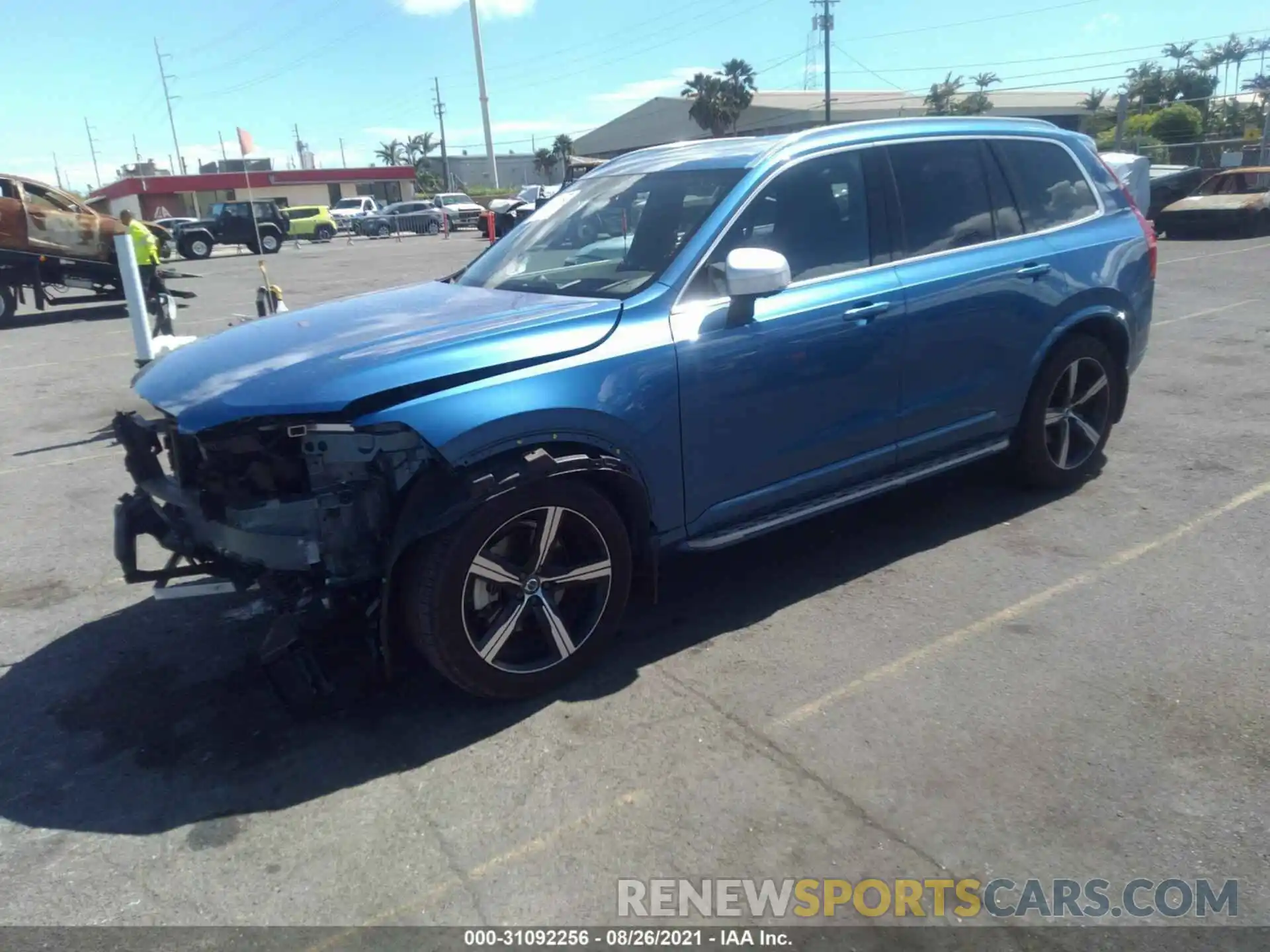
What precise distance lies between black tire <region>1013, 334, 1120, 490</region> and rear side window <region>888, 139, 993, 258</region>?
846 mm

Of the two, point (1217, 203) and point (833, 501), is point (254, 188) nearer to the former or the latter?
point (1217, 203)

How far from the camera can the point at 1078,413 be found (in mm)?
5297

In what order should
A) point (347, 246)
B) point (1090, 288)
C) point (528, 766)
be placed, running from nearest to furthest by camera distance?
point (528, 766)
point (1090, 288)
point (347, 246)

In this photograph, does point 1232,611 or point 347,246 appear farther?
point 347,246

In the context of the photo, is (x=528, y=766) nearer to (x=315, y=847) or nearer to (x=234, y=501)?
(x=315, y=847)

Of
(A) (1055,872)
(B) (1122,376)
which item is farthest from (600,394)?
(B) (1122,376)

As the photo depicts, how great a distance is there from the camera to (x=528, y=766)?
10.3ft

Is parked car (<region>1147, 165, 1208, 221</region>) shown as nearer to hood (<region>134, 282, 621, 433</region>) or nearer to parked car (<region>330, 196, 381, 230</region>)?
hood (<region>134, 282, 621, 433</region>)

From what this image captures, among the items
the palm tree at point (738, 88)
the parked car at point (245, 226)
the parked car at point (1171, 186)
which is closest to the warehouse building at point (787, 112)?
the palm tree at point (738, 88)

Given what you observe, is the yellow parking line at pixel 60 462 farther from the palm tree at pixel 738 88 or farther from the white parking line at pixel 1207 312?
the palm tree at pixel 738 88

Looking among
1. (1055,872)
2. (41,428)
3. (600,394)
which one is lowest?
(1055,872)

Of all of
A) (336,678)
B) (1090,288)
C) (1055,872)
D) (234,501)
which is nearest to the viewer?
(1055,872)

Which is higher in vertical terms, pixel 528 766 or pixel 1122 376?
pixel 1122 376

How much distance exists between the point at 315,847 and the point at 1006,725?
2260 millimetres
